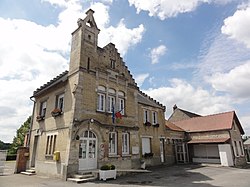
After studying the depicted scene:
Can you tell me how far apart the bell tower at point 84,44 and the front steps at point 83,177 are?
657 centimetres

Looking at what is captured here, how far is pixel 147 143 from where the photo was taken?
18172mm

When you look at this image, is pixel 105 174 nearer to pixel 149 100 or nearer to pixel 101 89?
pixel 101 89

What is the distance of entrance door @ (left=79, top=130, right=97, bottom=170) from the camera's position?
12.5 metres

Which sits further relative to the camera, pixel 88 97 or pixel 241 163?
pixel 241 163

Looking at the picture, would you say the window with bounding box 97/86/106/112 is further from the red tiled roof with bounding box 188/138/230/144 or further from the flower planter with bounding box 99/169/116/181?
the red tiled roof with bounding box 188/138/230/144

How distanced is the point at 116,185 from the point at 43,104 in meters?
10.1

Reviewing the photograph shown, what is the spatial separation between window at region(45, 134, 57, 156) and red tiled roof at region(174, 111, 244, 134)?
597 inches

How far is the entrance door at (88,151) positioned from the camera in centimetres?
1249

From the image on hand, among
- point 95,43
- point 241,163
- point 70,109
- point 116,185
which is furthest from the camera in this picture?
point 241,163

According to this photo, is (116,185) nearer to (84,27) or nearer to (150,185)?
(150,185)

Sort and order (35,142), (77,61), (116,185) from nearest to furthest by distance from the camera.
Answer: (116,185) → (77,61) → (35,142)

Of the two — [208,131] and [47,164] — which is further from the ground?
[208,131]

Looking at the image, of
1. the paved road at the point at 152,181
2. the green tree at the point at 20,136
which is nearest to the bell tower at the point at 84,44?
the paved road at the point at 152,181

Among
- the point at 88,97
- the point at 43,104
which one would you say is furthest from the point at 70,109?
the point at 43,104
